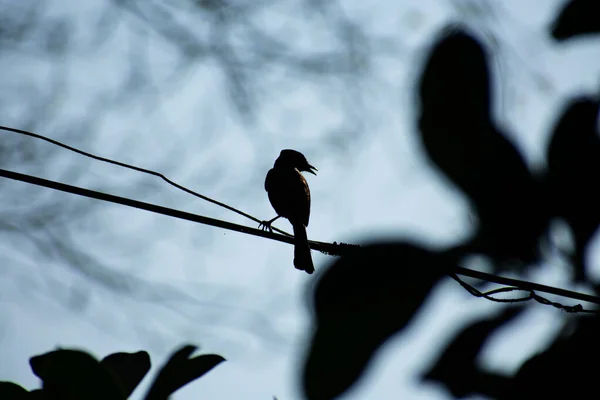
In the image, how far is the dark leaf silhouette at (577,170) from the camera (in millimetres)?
862

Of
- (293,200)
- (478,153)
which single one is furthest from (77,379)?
(293,200)

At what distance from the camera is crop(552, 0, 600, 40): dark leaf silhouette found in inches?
38.2

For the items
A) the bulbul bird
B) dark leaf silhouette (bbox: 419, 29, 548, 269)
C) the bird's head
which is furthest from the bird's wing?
dark leaf silhouette (bbox: 419, 29, 548, 269)

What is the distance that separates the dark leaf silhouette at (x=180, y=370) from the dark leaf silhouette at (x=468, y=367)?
1.94 feet

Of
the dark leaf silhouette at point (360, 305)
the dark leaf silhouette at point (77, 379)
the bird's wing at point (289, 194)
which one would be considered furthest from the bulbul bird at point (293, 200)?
the dark leaf silhouette at point (360, 305)

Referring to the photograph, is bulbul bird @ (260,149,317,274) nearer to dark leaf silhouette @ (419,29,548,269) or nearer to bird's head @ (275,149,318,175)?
bird's head @ (275,149,318,175)

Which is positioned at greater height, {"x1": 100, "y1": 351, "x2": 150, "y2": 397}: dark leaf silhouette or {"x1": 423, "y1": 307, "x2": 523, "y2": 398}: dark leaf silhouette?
{"x1": 100, "y1": 351, "x2": 150, "y2": 397}: dark leaf silhouette

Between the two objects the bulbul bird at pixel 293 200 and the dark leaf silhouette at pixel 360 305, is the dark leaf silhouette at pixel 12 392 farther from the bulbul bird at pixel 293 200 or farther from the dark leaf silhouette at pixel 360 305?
the bulbul bird at pixel 293 200

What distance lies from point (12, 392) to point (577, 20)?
4.37ft

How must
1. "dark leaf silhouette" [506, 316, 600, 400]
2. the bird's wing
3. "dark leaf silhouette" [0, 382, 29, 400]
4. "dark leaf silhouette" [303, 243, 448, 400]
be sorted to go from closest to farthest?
1. "dark leaf silhouette" [303, 243, 448, 400]
2. "dark leaf silhouette" [506, 316, 600, 400]
3. "dark leaf silhouette" [0, 382, 29, 400]
4. the bird's wing

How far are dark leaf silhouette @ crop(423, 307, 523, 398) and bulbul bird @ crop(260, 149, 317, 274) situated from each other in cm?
429

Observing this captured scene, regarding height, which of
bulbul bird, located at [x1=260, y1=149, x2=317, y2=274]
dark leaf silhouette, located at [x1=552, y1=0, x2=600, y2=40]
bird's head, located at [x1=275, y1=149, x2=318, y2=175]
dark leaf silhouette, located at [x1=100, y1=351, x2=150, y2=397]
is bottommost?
dark leaf silhouette, located at [x1=100, y1=351, x2=150, y2=397]

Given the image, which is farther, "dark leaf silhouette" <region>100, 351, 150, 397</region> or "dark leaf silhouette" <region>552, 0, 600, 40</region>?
"dark leaf silhouette" <region>100, 351, 150, 397</region>

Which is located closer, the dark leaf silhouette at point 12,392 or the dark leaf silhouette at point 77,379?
the dark leaf silhouette at point 77,379
